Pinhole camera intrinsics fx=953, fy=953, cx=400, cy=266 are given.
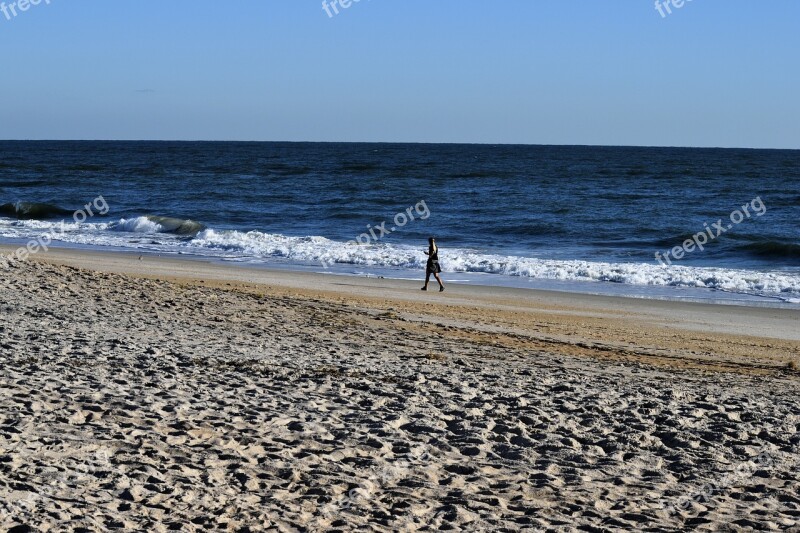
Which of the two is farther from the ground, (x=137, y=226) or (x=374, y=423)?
(x=137, y=226)

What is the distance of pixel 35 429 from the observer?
7004mm

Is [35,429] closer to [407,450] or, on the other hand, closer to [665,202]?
[407,450]

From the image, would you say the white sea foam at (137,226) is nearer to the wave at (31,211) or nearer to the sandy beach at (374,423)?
the wave at (31,211)

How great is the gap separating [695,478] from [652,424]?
1256 mm

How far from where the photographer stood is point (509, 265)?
76.3ft

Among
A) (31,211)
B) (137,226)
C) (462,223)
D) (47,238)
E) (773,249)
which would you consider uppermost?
(462,223)

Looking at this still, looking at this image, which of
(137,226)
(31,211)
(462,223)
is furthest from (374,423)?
(31,211)

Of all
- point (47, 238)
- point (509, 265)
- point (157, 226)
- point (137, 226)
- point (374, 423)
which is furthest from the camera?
Answer: point (157, 226)

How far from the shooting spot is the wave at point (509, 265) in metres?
20.8

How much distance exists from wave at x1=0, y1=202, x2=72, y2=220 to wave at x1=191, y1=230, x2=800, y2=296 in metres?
12.0

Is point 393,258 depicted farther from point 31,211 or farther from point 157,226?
point 31,211

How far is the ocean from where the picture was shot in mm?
22578

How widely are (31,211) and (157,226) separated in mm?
8079

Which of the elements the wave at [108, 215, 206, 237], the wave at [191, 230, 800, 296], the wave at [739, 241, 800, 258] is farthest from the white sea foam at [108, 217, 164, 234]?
the wave at [739, 241, 800, 258]
